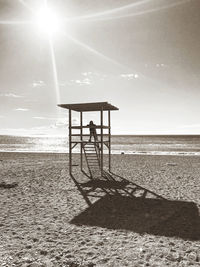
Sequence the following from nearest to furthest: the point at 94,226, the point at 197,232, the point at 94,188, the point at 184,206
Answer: the point at 197,232 → the point at 94,226 → the point at 184,206 → the point at 94,188

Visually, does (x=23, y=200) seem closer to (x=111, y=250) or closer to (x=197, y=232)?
(x=111, y=250)

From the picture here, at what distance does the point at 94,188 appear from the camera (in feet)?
38.3

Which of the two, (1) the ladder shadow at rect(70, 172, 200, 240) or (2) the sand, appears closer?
(2) the sand

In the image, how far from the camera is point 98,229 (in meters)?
6.61

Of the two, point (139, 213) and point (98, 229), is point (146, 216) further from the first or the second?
point (98, 229)

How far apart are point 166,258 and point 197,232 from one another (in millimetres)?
1640

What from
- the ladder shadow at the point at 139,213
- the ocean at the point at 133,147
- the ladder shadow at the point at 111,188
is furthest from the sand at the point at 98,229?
the ocean at the point at 133,147

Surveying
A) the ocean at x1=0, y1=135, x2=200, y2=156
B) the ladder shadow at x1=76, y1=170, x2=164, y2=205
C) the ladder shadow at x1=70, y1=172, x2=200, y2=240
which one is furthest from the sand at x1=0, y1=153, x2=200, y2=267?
the ocean at x1=0, y1=135, x2=200, y2=156

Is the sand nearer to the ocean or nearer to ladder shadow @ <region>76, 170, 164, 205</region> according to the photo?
ladder shadow @ <region>76, 170, 164, 205</region>

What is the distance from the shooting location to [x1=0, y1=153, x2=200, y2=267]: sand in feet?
16.6

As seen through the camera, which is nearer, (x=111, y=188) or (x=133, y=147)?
(x=111, y=188)

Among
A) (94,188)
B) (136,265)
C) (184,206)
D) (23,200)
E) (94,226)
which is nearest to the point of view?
(136,265)

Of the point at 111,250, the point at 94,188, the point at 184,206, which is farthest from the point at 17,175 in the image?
the point at 111,250

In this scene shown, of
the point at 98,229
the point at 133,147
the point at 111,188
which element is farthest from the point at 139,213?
the point at 133,147
